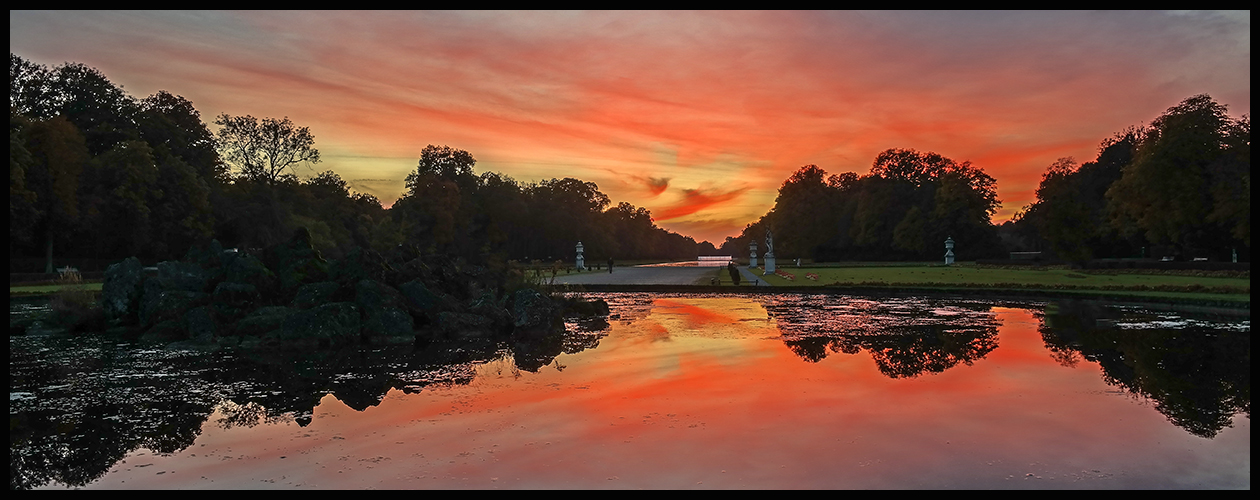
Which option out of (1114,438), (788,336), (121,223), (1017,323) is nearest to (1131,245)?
(1017,323)

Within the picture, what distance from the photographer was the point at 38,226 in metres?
44.3

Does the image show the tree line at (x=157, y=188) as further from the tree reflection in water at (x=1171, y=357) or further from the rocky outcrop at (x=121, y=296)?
the tree reflection in water at (x=1171, y=357)

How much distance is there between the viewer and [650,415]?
7766 mm

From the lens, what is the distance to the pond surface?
19.0 ft

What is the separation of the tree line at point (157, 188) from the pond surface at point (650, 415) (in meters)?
12.0

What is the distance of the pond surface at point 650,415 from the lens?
580 cm

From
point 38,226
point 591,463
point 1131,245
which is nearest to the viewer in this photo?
point 591,463

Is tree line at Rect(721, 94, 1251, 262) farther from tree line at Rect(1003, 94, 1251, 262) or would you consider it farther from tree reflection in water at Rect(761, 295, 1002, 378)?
tree reflection in water at Rect(761, 295, 1002, 378)

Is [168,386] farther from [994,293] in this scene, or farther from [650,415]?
[994,293]

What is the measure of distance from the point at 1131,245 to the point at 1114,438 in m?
63.0

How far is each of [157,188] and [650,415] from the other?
53.5 meters

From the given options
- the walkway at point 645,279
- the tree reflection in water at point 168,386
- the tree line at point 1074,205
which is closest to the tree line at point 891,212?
the tree line at point 1074,205

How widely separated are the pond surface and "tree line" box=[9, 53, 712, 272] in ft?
A: 39.5
